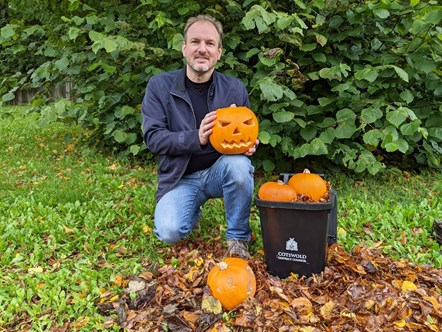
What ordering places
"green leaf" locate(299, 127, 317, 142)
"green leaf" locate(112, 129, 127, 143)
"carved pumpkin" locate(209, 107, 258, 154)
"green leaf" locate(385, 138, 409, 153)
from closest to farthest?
1. "carved pumpkin" locate(209, 107, 258, 154)
2. "green leaf" locate(385, 138, 409, 153)
3. "green leaf" locate(299, 127, 317, 142)
4. "green leaf" locate(112, 129, 127, 143)

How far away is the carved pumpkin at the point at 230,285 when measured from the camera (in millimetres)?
2258

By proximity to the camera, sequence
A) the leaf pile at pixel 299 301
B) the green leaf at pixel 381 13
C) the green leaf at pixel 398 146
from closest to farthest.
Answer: the leaf pile at pixel 299 301, the green leaf at pixel 398 146, the green leaf at pixel 381 13

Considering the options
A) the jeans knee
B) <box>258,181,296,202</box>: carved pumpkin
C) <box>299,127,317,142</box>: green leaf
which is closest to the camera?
<box>258,181,296,202</box>: carved pumpkin

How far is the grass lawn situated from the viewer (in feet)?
8.28

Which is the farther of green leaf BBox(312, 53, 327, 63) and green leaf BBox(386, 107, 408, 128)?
green leaf BBox(312, 53, 327, 63)

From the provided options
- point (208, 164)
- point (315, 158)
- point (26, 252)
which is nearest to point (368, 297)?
point (208, 164)

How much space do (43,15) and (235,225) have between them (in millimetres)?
3549

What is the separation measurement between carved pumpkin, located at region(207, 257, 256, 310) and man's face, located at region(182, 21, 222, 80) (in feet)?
4.32

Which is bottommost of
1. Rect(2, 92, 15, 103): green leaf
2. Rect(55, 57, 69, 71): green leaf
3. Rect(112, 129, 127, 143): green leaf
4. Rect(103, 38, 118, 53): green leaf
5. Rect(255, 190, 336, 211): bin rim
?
Rect(112, 129, 127, 143): green leaf

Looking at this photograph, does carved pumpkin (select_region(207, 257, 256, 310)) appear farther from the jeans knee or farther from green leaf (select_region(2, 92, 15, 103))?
green leaf (select_region(2, 92, 15, 103))

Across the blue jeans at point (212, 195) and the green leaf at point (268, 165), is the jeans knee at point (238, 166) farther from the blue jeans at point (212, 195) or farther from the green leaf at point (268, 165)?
the green leaf at point (268, 165)

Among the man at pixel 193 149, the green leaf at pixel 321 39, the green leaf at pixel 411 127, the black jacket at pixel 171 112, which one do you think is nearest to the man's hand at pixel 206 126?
the man at pixel 193 149

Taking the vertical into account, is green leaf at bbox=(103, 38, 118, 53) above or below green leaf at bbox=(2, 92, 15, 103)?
above

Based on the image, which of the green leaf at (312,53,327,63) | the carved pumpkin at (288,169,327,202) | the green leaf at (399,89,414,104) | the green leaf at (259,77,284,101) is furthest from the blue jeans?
the green leaf at (399,89,414,104)
